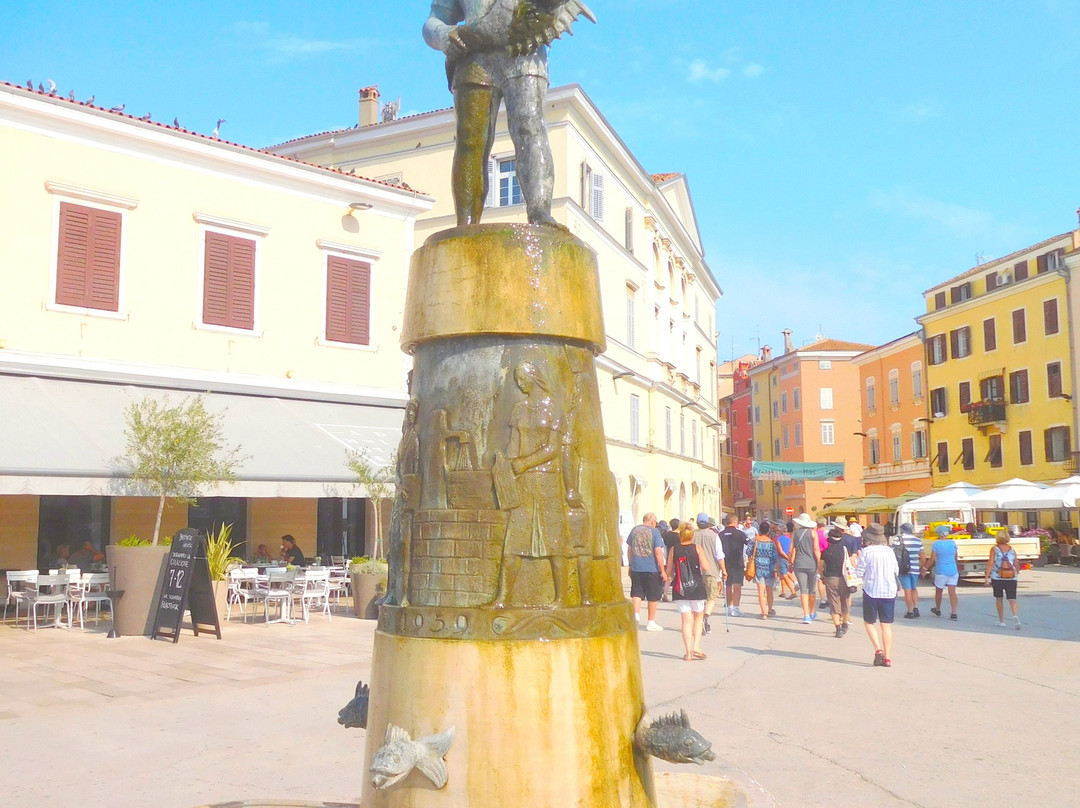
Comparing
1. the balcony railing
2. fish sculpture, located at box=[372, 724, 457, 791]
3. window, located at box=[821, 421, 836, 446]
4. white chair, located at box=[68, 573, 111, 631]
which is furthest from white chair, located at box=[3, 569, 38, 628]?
window, located at box=[821, 421, 836, 446]

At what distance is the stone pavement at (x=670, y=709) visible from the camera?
634 centimetres

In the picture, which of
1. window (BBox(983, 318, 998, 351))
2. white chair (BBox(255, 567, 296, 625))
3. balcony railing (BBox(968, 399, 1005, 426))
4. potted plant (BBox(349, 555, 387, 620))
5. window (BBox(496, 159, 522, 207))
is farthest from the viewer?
window (BBox(983, 318, 998, 351))

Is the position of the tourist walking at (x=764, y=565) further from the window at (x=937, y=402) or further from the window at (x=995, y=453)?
the window at (x=937, y=402)

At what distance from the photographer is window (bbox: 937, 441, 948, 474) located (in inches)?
1903

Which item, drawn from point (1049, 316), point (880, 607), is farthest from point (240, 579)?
point (1049, 316)

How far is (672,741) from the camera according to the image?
4.20m

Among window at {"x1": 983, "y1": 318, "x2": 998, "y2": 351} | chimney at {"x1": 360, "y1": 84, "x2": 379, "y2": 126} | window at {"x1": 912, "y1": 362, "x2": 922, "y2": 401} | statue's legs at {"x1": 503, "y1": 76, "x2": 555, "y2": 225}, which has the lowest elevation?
statue's legs at {"x1": 503, "y1": 76, "x2": 555, "y2": 225}

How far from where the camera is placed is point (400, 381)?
20.8 metres

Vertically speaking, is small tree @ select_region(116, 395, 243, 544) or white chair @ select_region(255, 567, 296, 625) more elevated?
small tree @ select_region(116, 395, 243, 544)

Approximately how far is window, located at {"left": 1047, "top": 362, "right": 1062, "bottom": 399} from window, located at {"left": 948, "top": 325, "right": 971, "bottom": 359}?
18.7 ft

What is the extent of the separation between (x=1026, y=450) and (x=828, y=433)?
80.5 ft

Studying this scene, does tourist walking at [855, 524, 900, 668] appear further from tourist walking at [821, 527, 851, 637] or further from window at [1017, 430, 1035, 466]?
window at [1017, 430, 1035, 466]

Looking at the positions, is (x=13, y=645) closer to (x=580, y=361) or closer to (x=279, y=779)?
(x=279, y=779)

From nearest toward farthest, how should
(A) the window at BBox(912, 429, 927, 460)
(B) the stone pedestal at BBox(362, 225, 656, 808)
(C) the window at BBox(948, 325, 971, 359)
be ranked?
(B) the stone pedestal at BBox(362, 225, 656, 808) → (C) the window at BBox(948, 325, 971, 359) → (A) the window at BBox(912, 429, 927, 460)
